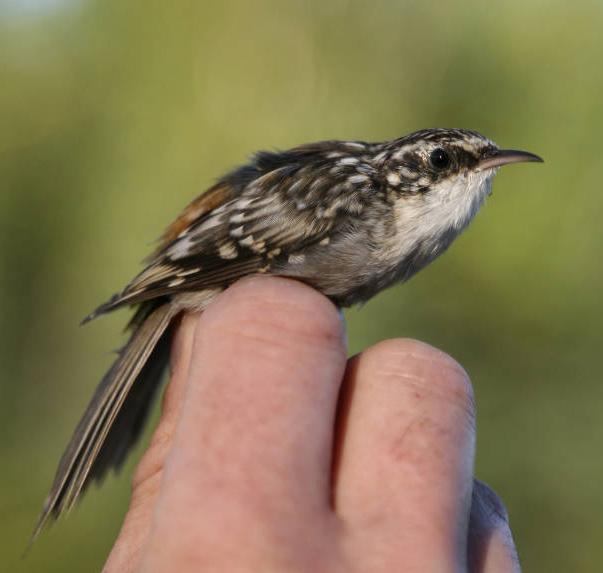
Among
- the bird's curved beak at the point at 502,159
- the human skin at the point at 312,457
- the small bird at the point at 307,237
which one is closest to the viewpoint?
the human skin at the point at 312,457

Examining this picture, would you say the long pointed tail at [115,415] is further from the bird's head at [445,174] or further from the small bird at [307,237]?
the bird's head at [445,174]

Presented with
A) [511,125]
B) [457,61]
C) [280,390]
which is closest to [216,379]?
[280,390]

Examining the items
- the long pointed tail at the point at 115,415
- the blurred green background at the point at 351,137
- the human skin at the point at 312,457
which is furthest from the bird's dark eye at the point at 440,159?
the blurred green background at the point at 351,137

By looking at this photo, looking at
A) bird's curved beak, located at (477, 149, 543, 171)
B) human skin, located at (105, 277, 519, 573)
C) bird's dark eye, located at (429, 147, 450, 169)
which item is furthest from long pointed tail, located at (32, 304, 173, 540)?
bird's curved beak, located at (477, 149, 543, 171)

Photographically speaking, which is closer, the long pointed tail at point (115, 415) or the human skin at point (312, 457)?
the human skin at point (312, 457)

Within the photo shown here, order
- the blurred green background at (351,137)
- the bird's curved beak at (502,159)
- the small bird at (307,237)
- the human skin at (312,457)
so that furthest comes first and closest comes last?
the blurred green background at (351,137) < the bird's curved beak at (502,159) < the small bird at (307,237) < the human skin at (312,457)

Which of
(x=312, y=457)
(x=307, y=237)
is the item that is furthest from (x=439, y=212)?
(x=312, y=457)
